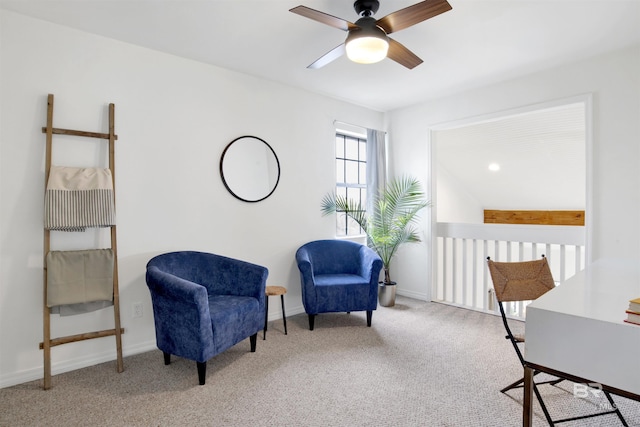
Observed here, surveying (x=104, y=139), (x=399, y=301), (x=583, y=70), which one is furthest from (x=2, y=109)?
(x=583, y=70)

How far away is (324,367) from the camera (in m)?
2.53

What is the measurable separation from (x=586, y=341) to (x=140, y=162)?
301cm

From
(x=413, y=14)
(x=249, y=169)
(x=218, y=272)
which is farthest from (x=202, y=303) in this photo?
(x=413, y=14)

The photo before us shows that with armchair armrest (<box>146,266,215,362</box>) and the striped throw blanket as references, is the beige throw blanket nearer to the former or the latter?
the striped throw blanket

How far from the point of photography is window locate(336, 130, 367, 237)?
4516 mm

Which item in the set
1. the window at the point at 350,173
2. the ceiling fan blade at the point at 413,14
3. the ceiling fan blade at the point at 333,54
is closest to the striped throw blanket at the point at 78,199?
the ceiling fan blade at the point at 333,54

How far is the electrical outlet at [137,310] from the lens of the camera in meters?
2.81

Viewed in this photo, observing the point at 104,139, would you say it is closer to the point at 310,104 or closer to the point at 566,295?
the point at 310,104

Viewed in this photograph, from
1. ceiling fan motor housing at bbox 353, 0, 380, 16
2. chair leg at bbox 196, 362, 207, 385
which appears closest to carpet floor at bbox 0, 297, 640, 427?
chair leg at bbox 196, 362, 207, 385

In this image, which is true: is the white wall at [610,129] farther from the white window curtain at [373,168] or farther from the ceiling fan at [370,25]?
the ceiling fan at [370,25]

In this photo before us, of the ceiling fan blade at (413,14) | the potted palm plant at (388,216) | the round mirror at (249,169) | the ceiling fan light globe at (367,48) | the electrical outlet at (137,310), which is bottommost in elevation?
the electrical outlet at (137,310)

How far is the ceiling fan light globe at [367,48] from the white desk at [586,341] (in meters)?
1.64

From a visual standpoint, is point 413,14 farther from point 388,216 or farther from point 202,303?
point 388,216

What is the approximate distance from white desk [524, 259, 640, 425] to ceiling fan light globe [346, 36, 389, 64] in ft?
5.40
